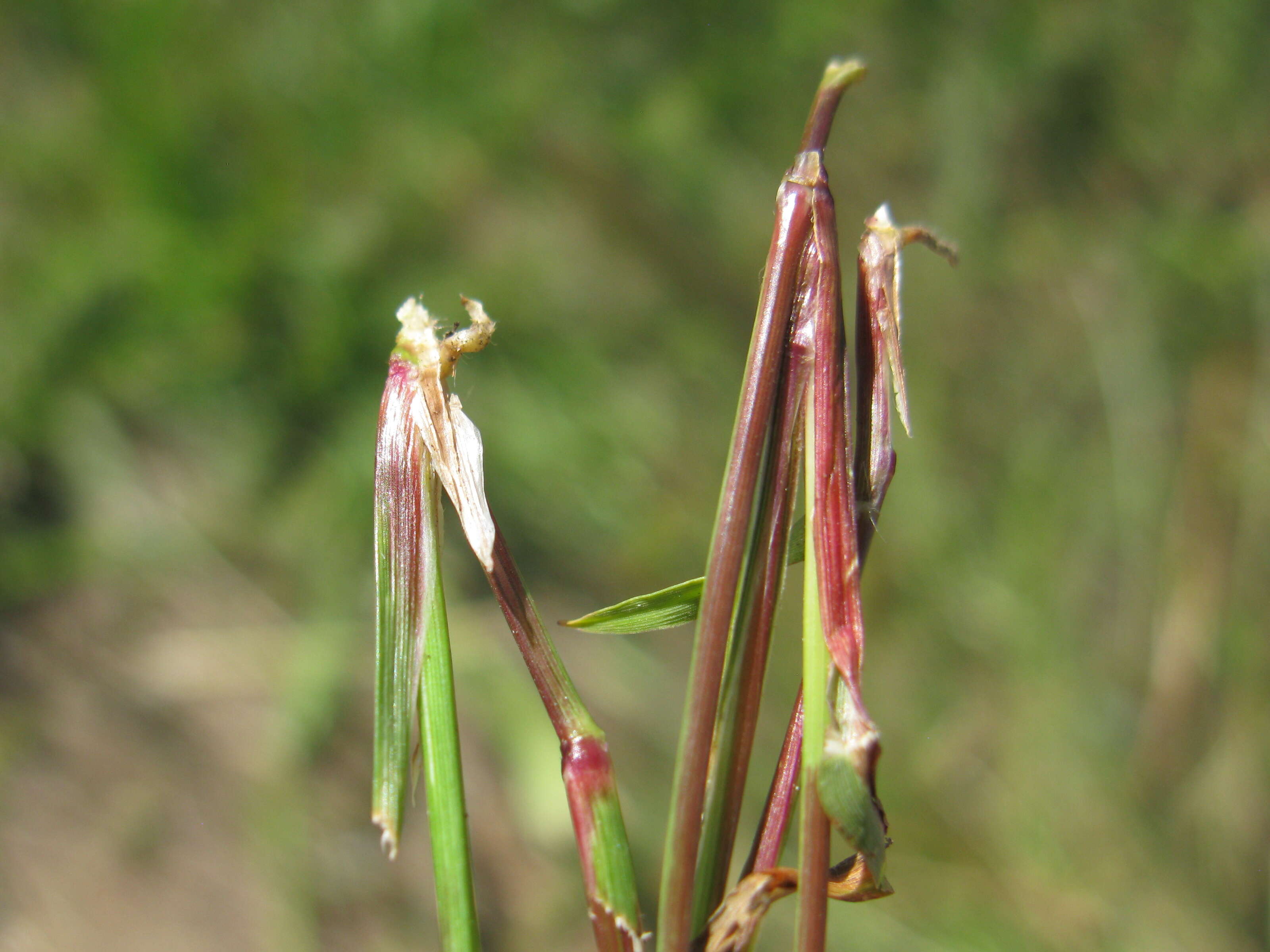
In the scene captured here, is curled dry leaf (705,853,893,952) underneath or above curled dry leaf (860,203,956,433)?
underneath

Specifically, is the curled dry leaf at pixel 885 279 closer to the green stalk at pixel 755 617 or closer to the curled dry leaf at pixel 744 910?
the green stalk at pixel 755 617

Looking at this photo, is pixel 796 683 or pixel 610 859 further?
pixel 796 683

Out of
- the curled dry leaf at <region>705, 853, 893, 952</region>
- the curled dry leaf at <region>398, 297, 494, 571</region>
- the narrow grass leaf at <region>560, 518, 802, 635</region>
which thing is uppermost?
the curled dry leaf at <region>398, 297, 494, 571</region>

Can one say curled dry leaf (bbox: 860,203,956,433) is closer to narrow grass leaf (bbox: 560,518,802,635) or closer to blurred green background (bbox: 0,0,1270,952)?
narrow grass leaf (bbox: 560,518,802,635)

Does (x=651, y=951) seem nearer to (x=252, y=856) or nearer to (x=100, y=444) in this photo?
(x=252, y=856)

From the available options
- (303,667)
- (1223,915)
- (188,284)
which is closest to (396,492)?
(303,667)

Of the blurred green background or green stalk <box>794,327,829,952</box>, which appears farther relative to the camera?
the blurred green background

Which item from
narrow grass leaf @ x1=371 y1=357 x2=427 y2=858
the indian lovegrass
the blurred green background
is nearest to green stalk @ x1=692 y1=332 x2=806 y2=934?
the indian lovegrass
